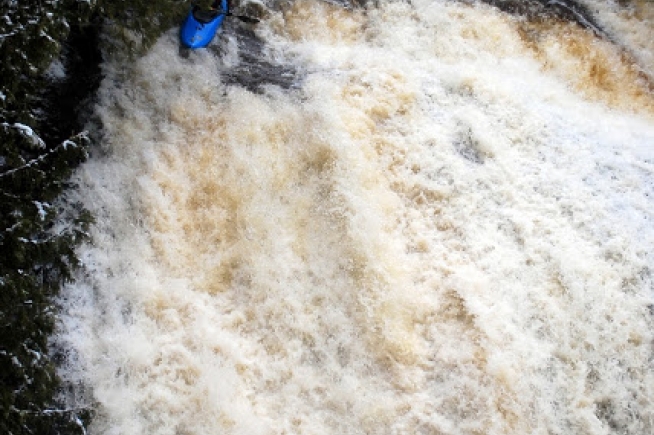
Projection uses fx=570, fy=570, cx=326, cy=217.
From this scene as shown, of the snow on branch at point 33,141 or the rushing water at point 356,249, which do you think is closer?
the snow on branch at point 33,141

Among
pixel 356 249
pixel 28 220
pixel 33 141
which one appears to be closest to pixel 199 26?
pixel 33 141

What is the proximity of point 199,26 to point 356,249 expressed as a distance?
2562 millimetres

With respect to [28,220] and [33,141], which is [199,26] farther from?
[28,220]

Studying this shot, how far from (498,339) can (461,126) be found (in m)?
2.10

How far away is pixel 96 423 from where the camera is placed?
3852 mm

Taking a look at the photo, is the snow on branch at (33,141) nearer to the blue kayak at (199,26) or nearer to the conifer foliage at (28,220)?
the conifer foliage at (28,220)

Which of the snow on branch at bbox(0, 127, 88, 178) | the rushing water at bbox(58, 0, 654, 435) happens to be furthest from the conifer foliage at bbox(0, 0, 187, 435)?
the rushing water at bbox(58, 0, 654, 435)

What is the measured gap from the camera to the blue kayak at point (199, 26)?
5.28 m

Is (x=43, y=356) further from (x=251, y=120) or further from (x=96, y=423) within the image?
(x=251, y=120)

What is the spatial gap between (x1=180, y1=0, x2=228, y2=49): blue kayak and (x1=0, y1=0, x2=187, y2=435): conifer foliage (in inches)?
61.8

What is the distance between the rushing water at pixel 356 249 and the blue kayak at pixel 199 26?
0.12 m

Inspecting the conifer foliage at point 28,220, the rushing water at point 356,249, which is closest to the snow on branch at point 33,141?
the conifer foliage at point 28,220

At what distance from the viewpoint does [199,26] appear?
17.3 feet

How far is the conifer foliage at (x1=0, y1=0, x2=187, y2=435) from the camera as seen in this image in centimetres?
334
